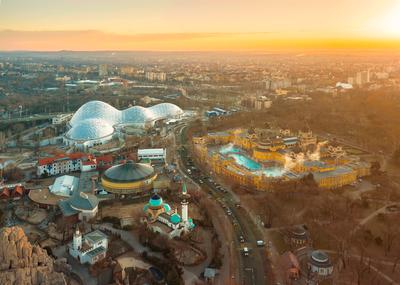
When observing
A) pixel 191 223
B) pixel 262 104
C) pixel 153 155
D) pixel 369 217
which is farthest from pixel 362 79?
pixel 191 223

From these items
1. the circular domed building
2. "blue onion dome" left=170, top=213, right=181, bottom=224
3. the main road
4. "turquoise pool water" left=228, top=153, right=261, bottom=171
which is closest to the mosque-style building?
"blue onion dome" left=170, top=213, right=181, bottom=224

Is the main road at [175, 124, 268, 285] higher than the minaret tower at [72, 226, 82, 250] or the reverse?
the reverse

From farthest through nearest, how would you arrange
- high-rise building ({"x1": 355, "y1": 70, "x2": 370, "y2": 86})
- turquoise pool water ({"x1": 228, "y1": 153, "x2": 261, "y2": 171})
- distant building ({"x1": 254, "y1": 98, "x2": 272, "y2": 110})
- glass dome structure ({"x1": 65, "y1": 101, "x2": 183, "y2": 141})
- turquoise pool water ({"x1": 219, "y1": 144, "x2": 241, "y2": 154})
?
1. high-rise building ({"x1": 355, "y1": 70, "x2": 370, "y2": 86})
2. distant building ({"x1": 254, "y1": 98, "x2": 272, "y2": 110})
3. glass dome structure ({"x1": 65, "y1": 101, "x2": 183, "y2": 141})
4. turquoise pool water ({"x1": 219, "y1": 144, "x2": 241, "y2": 154})
5. turquoise pool water ({"x1": 228, "y1": 153, "x2": 261, "y2": 171})

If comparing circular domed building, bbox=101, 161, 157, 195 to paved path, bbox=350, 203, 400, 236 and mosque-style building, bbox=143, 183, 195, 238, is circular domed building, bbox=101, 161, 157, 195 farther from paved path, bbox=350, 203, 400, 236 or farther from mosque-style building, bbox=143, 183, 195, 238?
paved path, bbox=350, 203, 400, 236

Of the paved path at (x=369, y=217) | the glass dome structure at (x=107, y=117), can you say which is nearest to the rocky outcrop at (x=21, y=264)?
the paved path at (x=369, y=217)

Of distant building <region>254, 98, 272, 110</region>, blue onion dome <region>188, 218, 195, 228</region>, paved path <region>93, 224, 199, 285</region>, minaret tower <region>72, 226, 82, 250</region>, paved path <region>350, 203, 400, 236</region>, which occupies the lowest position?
paved path <region>93, 224, 199, 285</region>

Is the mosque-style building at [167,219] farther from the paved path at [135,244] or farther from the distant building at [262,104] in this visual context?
the distant building at [262,104]

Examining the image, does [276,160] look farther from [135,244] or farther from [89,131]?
[89,131]

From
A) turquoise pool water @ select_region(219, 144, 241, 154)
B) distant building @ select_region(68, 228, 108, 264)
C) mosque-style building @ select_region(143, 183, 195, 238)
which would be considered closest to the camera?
distant building @ select_region(68, 228, 108, 264)

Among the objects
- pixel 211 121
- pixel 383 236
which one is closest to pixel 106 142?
pixel 211 121
